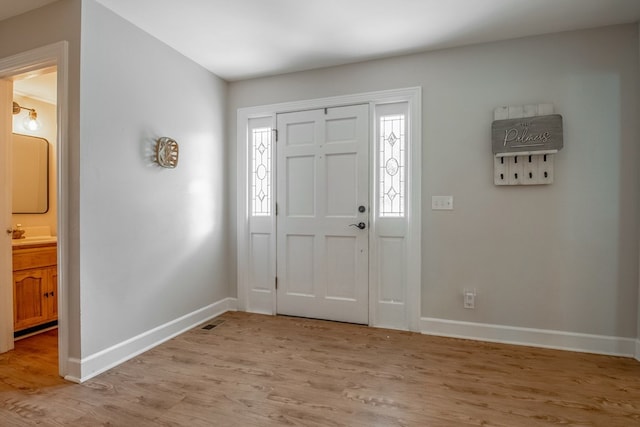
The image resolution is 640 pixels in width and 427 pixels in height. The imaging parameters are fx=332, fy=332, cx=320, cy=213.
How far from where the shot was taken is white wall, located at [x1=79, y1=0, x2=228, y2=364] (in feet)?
7.35

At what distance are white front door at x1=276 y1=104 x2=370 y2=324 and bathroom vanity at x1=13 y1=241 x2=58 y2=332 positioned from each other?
214 cm

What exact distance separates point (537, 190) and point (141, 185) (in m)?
3.19

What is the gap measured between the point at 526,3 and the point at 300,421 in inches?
118

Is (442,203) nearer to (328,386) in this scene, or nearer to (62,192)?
(328,386)

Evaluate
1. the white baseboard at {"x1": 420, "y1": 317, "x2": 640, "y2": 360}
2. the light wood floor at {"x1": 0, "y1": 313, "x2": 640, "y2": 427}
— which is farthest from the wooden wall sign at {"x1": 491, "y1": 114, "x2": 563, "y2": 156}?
the light wood floor at {"x1": 0, "y1": 313, "x2": 640, "y2": 427}

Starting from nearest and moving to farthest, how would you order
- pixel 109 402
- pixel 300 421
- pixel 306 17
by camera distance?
pixel 300 421 → pixel 109 402 → pixel 306 17

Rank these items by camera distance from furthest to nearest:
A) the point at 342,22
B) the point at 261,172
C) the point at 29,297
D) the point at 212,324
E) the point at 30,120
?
the point at 261,172 < the point at 30,120 < the point at 212,324 < the point at 29,297 < the point at 342,22

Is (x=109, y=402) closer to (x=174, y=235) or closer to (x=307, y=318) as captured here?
(x=174, y=235)

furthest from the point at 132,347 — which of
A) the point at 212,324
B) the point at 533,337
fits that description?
the point at 533,337

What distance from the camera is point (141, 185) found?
8.62 feet

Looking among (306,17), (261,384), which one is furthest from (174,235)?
(306,17)

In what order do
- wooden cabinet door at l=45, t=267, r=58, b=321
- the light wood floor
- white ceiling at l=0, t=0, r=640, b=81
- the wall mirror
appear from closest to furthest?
A: the light wood floor → white ceiling at l=0, t=0, r=640, b=81 → wooden cabinet door at l=45, t=267, r=58, b=321 → the wall mirror

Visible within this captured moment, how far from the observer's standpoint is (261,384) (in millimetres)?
2129

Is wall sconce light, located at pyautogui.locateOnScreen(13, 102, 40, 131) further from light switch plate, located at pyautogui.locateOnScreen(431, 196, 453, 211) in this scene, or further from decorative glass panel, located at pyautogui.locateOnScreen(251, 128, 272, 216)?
light switch plate, located at pyautogui.locateOnScreen(431, 196, 453, 211)
